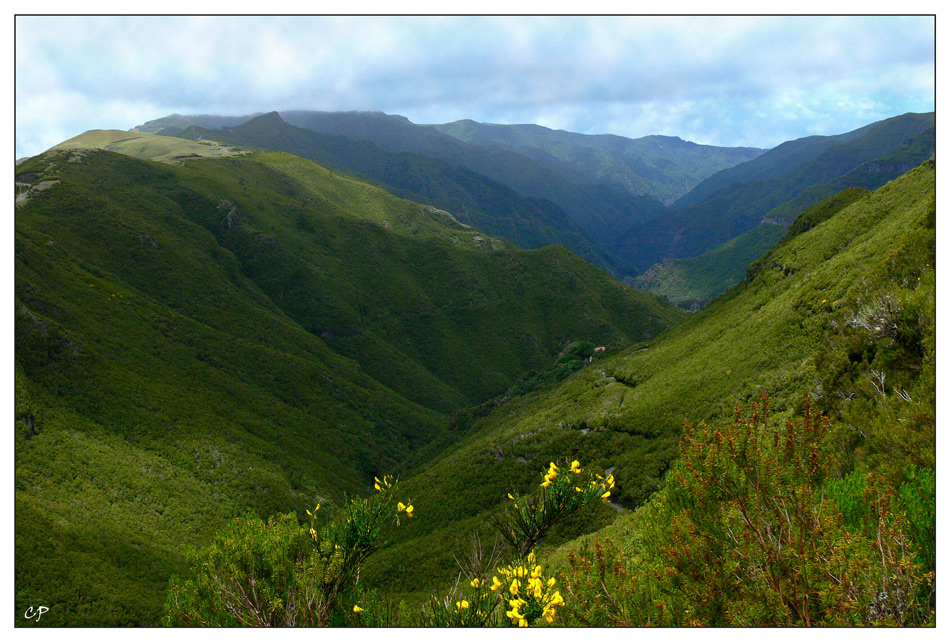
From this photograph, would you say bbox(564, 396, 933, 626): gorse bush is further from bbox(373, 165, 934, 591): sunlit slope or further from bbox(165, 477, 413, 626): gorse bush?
bbox(373, 165, 934, 591): sunlit slope

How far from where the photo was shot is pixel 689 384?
135 ft

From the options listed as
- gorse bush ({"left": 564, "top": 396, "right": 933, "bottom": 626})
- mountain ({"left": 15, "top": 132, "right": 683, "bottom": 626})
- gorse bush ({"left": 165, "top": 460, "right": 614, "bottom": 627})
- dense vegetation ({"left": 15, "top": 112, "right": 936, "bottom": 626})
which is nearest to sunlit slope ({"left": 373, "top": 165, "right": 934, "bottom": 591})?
dense vegetation ({"left": 15, "top": 112, "right": 936, "bottom": 626})

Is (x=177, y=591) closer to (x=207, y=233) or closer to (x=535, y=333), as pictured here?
(x=535, y=333)

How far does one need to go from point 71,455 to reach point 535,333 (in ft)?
400

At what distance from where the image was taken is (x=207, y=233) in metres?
151

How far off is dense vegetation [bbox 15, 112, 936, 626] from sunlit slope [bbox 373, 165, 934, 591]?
385 mm

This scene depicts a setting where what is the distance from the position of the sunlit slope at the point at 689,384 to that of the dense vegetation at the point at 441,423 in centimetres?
38

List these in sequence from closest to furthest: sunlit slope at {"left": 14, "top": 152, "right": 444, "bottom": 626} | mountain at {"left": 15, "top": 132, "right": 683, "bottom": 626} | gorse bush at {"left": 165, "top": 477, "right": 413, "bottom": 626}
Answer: gorse bush at {"left": 165, "top": 477, "right": 413, "bottom": 626}, sunlit slope at {"left": 14, "top": 152, "right": 444, "bottom": 626}, mountain at {"left": 15, "top": 132, "right": 683, "bottom": 626}

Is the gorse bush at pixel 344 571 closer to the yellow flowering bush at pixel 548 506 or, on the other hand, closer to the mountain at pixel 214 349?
the yellow flowering bush at pixel 548 506

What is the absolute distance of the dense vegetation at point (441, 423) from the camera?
5703 mm

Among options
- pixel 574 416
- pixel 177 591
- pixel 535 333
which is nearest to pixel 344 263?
pixel 535 333

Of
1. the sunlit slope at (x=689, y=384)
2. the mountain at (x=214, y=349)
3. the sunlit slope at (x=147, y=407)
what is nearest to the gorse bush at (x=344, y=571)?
the mountain at (x=214, y=349)

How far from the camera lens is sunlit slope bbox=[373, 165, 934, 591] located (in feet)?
105

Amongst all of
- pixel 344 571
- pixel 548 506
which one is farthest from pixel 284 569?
pixel 548 506
